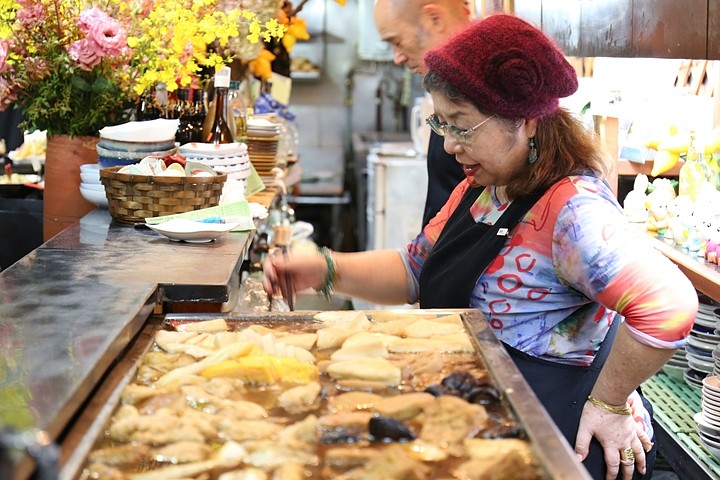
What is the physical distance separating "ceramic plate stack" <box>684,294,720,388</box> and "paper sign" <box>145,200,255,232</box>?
170cm

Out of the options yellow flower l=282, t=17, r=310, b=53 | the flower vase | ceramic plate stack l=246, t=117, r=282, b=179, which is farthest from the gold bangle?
yellow flower l=282, t=17, r=310, b=53

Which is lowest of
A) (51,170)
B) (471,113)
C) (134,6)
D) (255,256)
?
(255,256)

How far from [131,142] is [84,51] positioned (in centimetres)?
33

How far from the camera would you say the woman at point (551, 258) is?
77.4 inches

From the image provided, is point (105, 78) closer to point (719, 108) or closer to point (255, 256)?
point (255, 256)

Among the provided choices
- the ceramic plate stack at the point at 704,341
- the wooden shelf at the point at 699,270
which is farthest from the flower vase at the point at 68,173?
the ceramic plate stack at the point at 704,341

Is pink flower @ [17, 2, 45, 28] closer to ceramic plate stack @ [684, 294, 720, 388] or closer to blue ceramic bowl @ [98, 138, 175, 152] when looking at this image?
blue ceramic bowl @ [98, 138, 175, 152]

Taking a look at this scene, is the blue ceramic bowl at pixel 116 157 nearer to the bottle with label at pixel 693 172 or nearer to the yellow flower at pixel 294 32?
the bottle with label at pixel 693 172

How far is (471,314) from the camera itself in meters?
1.86

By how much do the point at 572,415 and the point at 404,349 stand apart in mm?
668

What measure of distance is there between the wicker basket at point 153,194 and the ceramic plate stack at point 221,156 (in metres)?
0.48

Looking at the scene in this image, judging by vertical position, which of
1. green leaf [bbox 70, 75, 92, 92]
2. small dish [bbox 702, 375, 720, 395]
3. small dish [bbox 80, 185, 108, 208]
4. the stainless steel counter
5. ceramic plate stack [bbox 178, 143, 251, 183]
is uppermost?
green leaf [bbox 70, 75, 92, 92]

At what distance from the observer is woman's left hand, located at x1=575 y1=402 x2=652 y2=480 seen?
6.81 ft

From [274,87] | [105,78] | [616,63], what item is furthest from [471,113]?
[274,87]
